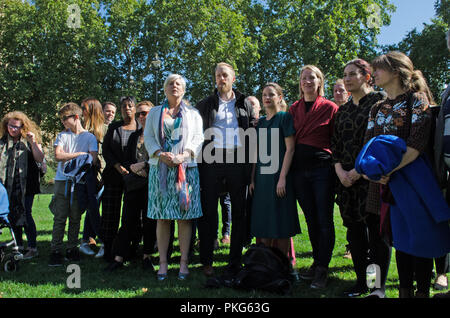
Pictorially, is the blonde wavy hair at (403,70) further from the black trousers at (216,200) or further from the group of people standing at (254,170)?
the black trousers at (216,200)

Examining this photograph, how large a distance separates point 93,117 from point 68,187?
1.16 meters

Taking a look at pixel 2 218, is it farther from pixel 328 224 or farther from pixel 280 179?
pixel 328 224

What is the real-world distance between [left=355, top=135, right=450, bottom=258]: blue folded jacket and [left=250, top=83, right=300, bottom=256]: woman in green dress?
1257mm

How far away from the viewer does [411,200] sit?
279cm

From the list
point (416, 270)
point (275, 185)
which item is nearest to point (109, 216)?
point (275, 185)

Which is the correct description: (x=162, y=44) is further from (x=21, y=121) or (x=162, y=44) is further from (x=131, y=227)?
(x=131, y=227)

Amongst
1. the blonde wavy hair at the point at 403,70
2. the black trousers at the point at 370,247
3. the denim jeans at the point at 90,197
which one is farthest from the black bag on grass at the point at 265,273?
the denim jeans at the point at 90,197


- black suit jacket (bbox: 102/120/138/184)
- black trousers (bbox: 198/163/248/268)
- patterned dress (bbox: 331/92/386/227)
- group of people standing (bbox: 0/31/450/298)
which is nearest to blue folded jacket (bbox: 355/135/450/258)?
group of people standing (bbox: 0/31/450/298)

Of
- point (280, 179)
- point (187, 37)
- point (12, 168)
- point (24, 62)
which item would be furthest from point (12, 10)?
point (280, 179)

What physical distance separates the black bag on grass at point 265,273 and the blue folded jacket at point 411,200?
1.16 m

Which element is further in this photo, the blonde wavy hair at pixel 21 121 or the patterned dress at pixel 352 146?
the blonde wavy hair at pixel 21 121

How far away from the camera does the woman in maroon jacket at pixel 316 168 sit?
3840mm

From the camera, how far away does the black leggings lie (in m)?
2.82
